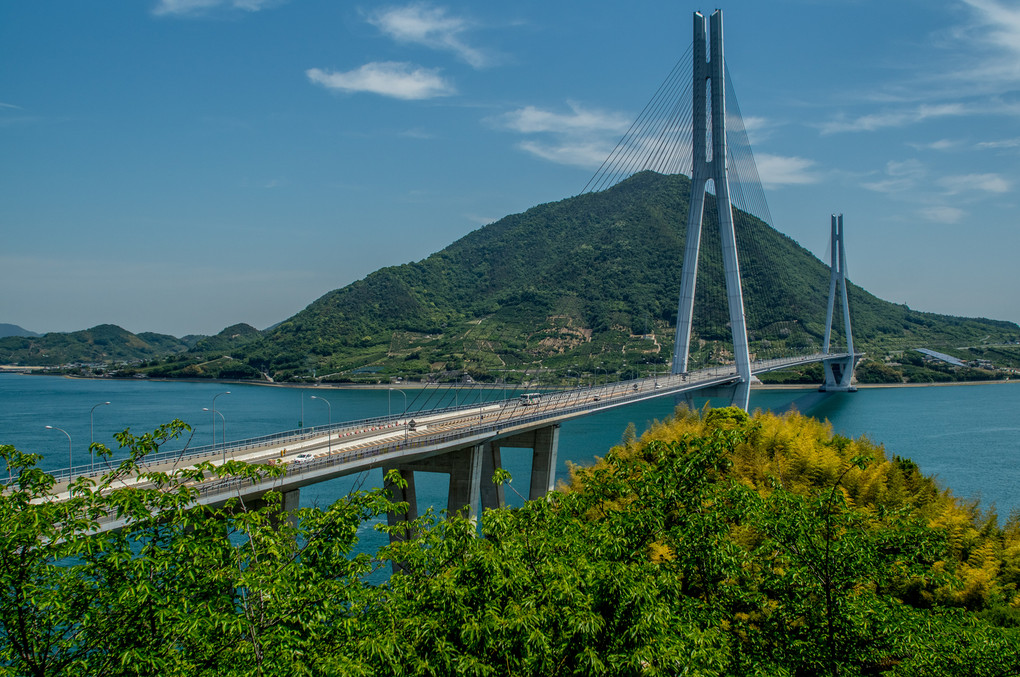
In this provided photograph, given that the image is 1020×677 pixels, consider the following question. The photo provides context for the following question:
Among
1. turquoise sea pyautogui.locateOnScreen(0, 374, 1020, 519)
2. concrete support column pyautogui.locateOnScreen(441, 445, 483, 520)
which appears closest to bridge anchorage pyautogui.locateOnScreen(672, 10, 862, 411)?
turquoise sea pyautogui.locateOnScreen(0, 374, 1020, 519)

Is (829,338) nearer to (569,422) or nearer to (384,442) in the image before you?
(569,422)

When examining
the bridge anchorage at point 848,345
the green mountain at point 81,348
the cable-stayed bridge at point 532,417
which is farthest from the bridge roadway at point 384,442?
the green mountain at point 81,348

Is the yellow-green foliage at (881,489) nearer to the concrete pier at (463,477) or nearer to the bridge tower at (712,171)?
the concrete pier at (463,477)

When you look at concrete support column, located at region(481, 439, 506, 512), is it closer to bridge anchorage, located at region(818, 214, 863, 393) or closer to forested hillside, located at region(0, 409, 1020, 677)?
forested hillside, located at region(0, 409, 1020, 677)

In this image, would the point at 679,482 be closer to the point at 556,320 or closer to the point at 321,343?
the point at 556,320

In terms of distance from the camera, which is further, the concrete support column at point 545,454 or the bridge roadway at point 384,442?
the concrete support column at point 545,454

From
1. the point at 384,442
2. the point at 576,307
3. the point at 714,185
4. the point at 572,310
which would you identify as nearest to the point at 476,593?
the point at 384,442
